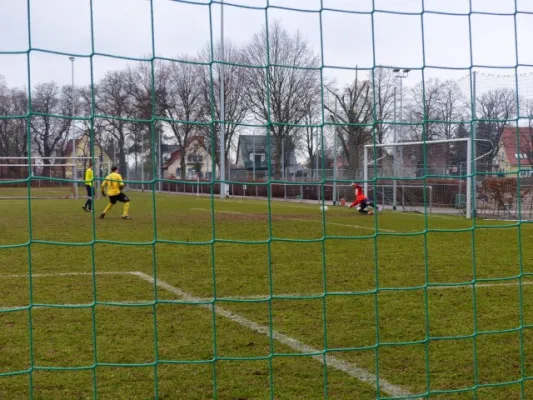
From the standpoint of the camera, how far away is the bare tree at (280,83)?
14.1 feet

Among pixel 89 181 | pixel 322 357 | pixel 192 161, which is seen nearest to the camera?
pixel 89 181

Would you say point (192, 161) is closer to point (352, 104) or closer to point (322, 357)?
point (352, 104)

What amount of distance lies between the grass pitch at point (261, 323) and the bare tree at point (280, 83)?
2.85ft

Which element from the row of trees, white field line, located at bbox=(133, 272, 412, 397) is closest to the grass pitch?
white field line, located at bbox=(133, 272, 412, 397)

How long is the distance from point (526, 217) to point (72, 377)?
47.5 feet

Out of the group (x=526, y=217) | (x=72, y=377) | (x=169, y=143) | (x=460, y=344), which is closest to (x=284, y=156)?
(x=169, y=143)

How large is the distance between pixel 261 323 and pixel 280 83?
1.80m

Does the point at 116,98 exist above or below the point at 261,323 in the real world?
above

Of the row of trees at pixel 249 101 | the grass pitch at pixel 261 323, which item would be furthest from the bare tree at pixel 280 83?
the grass pitch at pixel 261 323

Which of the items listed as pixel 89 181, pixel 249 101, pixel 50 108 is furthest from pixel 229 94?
pixel 50 108

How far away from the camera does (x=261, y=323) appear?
5.05 m

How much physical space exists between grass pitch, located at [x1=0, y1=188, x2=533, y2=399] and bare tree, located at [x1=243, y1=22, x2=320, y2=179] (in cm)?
87

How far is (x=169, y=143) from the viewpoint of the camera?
235 inches

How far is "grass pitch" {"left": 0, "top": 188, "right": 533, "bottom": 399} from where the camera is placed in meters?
3.66
